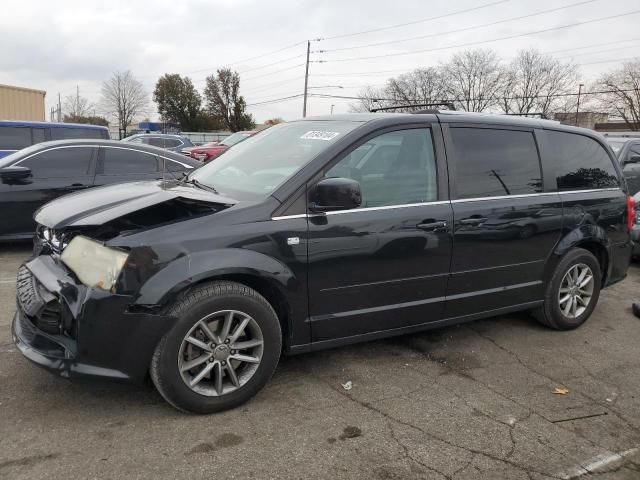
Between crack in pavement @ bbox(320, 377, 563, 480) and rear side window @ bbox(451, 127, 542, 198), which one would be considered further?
rear side window @ bbox(451, 127, 542, 198)

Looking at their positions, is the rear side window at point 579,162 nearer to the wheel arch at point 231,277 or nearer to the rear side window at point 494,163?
the rear side window at point 494,163

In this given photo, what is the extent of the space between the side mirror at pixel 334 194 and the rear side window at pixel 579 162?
2.13 metres

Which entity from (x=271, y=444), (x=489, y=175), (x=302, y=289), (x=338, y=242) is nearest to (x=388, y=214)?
(x=338, y=242)

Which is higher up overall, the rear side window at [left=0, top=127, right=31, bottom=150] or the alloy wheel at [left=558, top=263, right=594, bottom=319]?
the rear side window at [left=0, top=127, right=31, bottom=150]

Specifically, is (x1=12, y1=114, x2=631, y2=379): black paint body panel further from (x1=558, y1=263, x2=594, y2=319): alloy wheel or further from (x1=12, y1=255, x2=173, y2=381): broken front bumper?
(x1=558, y1=263, x2=594, y2=319): alloy wheel

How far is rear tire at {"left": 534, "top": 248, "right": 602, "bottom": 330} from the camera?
4.44 metres

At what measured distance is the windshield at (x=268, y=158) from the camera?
11.0 feet

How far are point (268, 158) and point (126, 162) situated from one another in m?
4.22

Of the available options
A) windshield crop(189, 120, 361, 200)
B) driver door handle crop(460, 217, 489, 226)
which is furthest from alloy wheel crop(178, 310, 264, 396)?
driver door handle crop(460, 217, 489, 226)

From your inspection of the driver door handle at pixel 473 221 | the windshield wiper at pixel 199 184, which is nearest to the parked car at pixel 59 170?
the windshield wiper at pixel 199 184

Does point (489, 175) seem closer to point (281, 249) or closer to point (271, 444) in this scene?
point (281, 249)

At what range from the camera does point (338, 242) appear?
322 centimetres

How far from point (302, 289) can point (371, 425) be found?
2.83ft

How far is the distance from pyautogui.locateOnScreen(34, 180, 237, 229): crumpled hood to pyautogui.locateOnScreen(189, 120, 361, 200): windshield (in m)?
0.20
